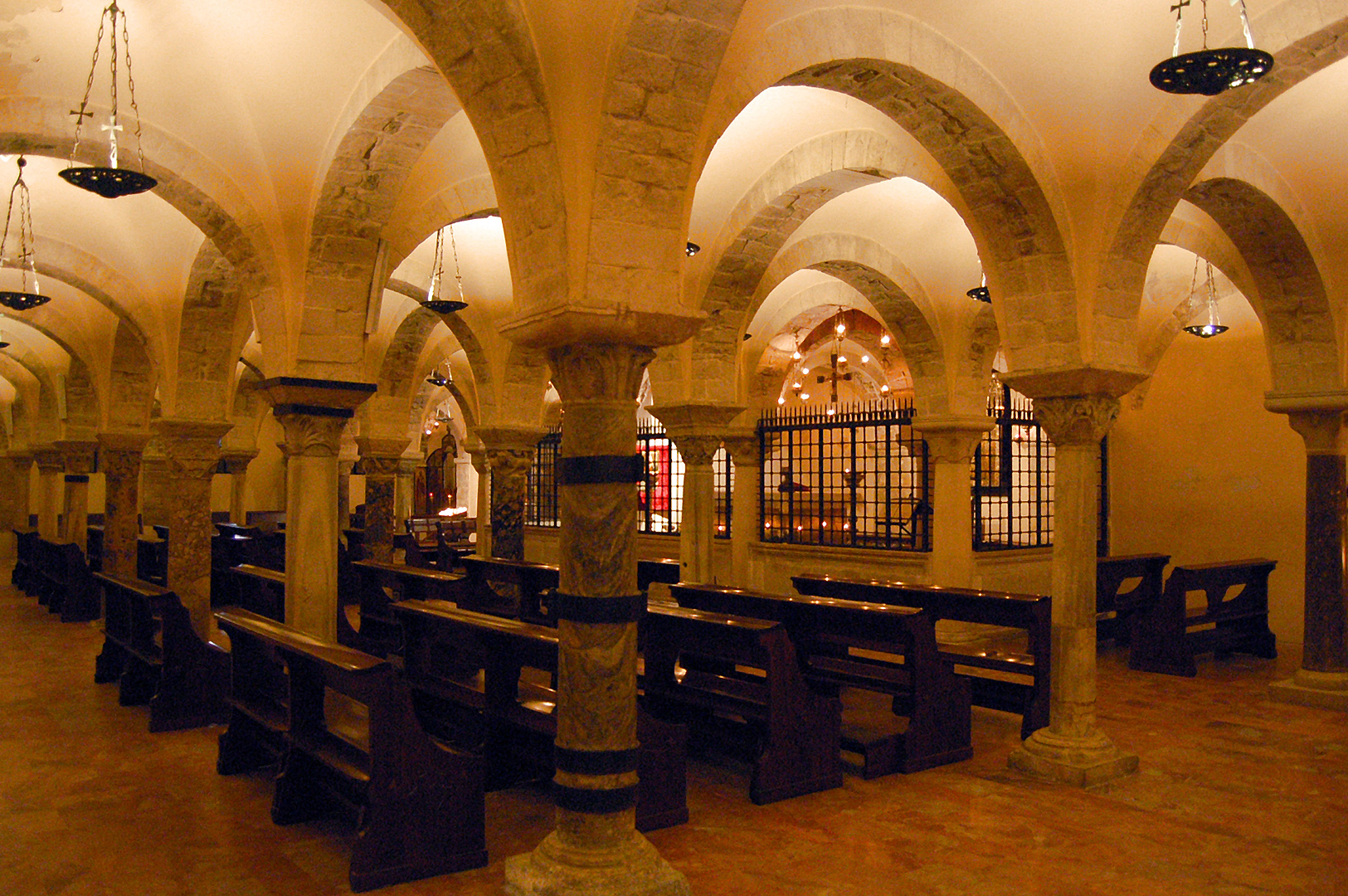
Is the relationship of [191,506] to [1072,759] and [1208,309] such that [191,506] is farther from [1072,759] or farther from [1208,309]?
[1208,309]

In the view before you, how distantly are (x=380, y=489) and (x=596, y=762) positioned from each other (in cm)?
1128

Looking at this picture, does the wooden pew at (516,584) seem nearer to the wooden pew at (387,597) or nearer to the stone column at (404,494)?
the wooden pew at (387,597)

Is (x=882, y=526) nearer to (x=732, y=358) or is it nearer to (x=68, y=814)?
(x=732, y=358)

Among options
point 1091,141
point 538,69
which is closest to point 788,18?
point 538,69

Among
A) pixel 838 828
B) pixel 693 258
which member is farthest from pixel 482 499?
pixel 838 828

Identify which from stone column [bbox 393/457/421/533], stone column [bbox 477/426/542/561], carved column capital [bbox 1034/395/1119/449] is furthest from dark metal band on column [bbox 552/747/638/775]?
stone column [bbox 393/457/421/533]

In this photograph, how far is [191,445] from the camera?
9938mm

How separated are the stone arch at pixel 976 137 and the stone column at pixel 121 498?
10.6 m

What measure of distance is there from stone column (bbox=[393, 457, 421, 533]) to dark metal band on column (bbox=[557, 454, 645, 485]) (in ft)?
56.4

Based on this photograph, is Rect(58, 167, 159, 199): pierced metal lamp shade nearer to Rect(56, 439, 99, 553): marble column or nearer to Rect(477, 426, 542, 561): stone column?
Rect(477, 426, 542, 561): stone column

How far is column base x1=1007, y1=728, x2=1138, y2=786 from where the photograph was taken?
210 inches

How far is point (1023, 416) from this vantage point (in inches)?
505

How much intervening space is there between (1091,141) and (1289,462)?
737 cm

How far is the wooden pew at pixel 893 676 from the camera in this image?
5.40 metres
